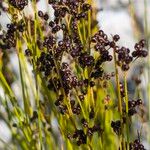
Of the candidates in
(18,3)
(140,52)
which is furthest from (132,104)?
(18,3)

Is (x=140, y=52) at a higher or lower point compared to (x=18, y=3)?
lower

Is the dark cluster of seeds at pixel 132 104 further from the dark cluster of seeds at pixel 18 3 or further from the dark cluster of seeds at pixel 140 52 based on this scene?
the dark cluster of seeds at pixel 18 3

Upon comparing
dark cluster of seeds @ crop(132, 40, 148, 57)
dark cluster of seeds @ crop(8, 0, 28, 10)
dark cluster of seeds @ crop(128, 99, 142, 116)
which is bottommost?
dark cluster of seeds @ crop(128, 99, 142, 116)

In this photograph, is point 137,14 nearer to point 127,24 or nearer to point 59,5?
point 127,24

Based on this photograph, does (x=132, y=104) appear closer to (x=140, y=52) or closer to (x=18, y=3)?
(x=140, y=52)

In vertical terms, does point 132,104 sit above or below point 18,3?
below

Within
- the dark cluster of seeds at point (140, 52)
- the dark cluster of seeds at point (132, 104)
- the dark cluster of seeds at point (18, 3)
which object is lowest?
the dark cluster of seeds at point (132, 104)

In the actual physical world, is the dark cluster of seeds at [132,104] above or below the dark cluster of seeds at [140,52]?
below

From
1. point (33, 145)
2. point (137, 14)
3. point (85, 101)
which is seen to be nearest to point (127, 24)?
point (137, 14)

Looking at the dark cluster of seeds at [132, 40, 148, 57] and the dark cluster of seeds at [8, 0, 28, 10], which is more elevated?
the dark cluster of seeds at [8, 0, 28, 10]

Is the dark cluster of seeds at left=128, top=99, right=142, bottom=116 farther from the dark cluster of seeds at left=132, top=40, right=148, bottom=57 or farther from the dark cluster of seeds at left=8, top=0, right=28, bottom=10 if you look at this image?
the dark cluster of seeds at left=8, top=0, right=28, bottom=10

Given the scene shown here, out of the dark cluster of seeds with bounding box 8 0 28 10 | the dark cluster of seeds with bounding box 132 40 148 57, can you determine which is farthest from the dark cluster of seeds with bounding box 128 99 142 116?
the dark cluster of seeds with bounding box 8 0 28 10

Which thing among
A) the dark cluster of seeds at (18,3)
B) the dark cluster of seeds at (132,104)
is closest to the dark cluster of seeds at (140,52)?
the dark cluster of seeds at (132,104)
